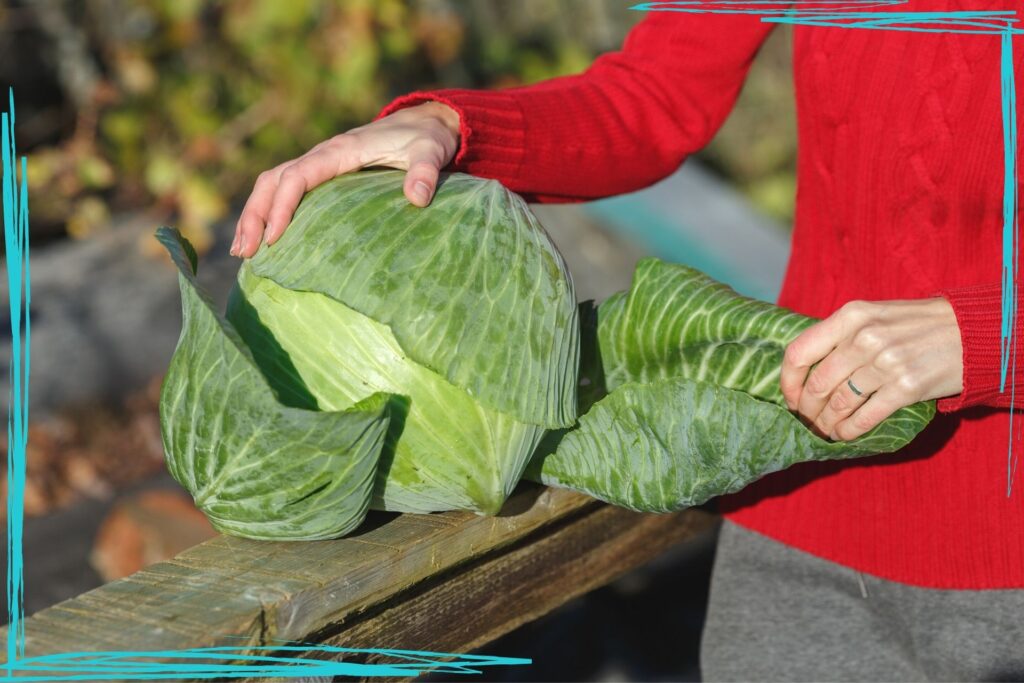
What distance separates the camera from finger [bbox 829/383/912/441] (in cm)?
113

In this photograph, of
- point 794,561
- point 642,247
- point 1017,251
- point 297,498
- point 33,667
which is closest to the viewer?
point 33,667

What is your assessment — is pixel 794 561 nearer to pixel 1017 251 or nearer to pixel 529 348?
pixel 1017 251

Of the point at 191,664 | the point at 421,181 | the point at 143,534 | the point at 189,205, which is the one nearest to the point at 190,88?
the point at 189,205

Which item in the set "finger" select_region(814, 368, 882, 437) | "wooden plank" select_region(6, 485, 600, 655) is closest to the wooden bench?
"wooden plank" select_region(6, 485, 600, 655)

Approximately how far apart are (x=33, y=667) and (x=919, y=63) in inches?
45.3

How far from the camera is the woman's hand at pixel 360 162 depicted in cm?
119

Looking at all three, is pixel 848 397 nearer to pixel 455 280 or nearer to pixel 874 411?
pixel 874 411

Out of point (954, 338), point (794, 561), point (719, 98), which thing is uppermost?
point (719, 98)

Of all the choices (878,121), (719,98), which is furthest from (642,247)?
(878,121)

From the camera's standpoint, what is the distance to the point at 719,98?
63.6 inches

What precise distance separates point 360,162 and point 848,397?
2.07ft

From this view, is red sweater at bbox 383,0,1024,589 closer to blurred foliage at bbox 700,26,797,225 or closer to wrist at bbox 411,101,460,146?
wrist at bbox 411,101,460,146

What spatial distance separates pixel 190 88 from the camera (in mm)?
4008

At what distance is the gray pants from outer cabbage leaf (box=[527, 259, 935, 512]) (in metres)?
0.34
